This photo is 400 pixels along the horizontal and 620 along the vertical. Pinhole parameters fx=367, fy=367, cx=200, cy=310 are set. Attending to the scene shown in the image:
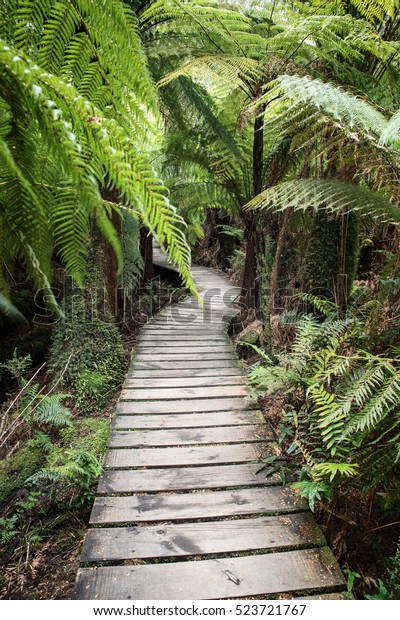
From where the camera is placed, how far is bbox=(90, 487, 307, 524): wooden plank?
1.86 meters

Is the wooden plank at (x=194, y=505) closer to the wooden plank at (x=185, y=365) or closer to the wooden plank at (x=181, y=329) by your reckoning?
the wooden plank at (x=185, y=365)

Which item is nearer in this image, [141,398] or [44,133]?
[44,133]

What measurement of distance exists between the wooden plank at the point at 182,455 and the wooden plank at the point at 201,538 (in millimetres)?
474

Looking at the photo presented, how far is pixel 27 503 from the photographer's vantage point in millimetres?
2330

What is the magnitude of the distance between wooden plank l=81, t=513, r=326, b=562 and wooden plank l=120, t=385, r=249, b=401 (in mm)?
1328

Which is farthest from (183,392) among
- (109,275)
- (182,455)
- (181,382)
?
(109,275)

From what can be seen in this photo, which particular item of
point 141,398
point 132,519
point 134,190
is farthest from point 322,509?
point 134,190

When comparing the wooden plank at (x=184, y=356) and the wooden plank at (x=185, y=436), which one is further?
the wooden plank at (x=184, y=356)

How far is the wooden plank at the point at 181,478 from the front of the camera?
207cm

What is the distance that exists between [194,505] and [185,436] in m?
0.64

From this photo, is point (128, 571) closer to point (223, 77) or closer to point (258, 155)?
point (223, 77)

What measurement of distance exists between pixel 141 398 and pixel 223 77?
97.1 inches

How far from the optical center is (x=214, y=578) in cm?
154

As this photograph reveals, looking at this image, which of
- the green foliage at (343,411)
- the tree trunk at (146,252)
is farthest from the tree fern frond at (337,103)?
the tree trunk at (146,252)
